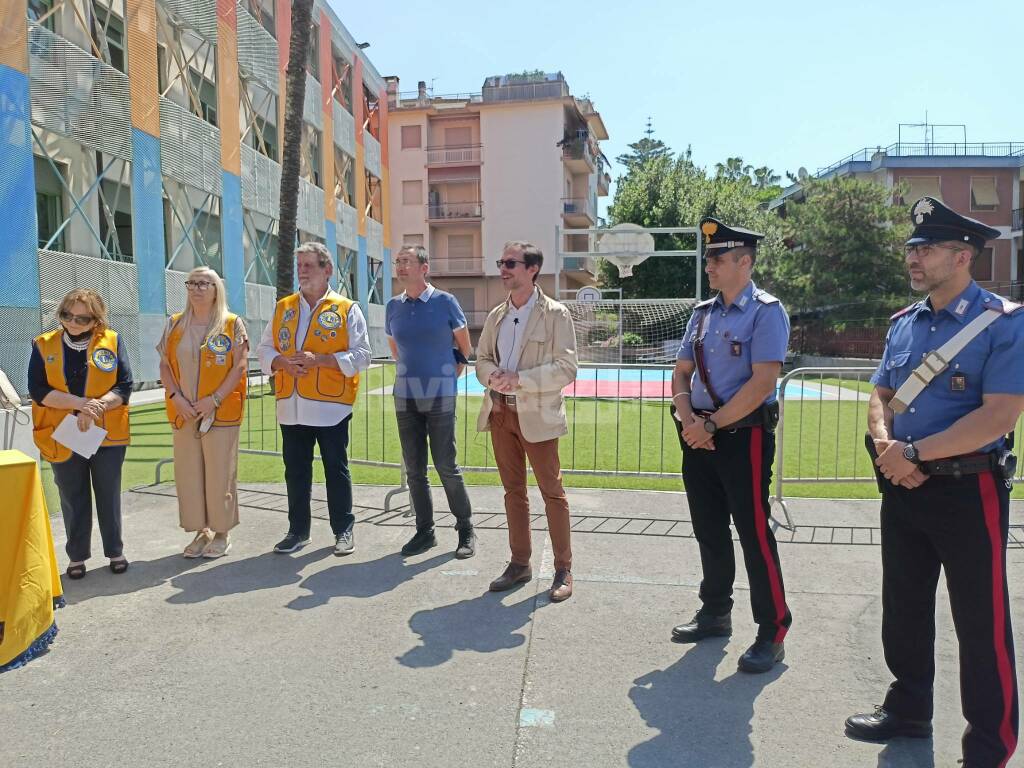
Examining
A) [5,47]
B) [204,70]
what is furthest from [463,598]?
[204,70]

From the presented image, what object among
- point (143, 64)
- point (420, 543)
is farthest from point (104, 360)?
point (143, 64)

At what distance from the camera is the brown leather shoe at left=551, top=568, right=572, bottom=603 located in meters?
4.48

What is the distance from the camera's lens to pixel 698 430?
370cm

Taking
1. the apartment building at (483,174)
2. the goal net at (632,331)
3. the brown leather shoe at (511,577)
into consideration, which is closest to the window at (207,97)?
the goal net at (632,331)

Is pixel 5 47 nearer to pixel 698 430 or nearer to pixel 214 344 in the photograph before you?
pixel 214 344

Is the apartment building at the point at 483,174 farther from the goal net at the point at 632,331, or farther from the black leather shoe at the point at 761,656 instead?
the black leather shoe at the point at 761,656

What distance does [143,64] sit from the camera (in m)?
17.7

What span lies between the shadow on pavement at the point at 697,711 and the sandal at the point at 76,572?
Result: 351 centimetres

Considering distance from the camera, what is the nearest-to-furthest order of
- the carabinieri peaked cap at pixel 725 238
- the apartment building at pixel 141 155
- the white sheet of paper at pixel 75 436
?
the carabinieri peaked cap at pixel 725 238 → the white sheet of paper at pixel 75 436 → the apartment building at pixel 141 155

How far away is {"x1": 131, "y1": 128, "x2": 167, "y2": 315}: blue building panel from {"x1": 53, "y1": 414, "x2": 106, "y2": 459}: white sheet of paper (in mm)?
14240

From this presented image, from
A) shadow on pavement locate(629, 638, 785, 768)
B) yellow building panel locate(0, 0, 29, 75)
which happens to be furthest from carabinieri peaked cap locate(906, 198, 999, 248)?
yellow building panel locate(0, 0, 29, 75)

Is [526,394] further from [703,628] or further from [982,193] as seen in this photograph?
[982,193]

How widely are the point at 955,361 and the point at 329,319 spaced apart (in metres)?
3.87

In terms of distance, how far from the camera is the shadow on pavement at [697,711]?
2873 mm
